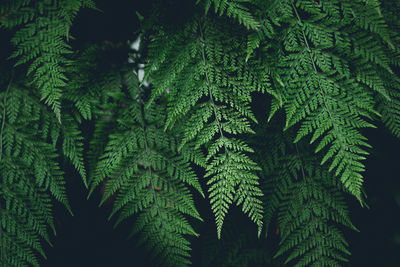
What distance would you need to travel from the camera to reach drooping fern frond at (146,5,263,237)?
1229mm

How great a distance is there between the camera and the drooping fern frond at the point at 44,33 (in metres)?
1.27

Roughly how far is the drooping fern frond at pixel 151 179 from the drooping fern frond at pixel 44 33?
1.01 ft

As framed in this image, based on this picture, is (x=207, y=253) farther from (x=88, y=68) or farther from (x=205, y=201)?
(x=88, y=68)

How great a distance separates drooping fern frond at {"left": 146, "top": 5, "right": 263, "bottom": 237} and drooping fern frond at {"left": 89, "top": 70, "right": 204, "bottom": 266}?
21cm

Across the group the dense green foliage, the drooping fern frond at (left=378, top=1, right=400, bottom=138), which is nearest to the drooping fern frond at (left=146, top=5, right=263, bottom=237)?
the dense green foliage

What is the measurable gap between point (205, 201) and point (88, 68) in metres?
1.05

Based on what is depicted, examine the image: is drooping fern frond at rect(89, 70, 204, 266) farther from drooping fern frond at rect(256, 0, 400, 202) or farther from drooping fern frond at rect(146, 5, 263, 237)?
drooping fern frond at rect(256, 0, 400, 202)

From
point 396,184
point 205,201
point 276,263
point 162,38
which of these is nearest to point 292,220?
point 276,263

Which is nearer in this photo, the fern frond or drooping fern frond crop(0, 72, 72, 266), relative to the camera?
the fern frond

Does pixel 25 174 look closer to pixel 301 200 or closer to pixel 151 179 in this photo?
pixel 151 179

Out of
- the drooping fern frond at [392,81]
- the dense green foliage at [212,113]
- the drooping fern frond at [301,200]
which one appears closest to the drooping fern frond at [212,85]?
the dense green foliage at [212,113]

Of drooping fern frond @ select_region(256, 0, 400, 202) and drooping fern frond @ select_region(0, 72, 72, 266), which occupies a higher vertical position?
drooping fern frond @ select_region(256, 0, 400, 202)

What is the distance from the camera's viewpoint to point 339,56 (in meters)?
1.24

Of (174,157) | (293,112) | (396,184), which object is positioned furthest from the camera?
(396,184)
